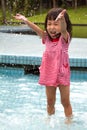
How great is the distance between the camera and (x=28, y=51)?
292 inches

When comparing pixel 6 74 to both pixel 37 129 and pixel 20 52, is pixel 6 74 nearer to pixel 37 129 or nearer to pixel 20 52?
pixel 20 52

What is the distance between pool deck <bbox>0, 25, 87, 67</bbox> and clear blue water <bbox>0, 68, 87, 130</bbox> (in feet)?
0.81

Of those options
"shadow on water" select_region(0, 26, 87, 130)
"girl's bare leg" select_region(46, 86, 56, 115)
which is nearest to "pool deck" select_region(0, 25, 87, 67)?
"shadow on water" select_region(0, 26, 87, 130)

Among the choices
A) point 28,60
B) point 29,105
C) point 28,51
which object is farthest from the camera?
point 28,51

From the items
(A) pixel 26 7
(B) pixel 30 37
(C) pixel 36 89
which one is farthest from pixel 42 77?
(A) pixel 26 7

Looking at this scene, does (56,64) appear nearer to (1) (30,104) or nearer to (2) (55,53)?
(2) (55,53)

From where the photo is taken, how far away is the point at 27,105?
16.2 feet

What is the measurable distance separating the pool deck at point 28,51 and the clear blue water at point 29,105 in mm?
247

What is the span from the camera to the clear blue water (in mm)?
3992

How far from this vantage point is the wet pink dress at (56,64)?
3.58 m

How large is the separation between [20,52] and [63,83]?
3744mm

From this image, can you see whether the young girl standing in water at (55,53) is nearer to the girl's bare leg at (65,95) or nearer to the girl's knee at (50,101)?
the girl's bare leg at (65,95)

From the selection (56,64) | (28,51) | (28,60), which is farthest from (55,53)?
(28,51)

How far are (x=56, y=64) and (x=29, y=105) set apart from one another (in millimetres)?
1489
